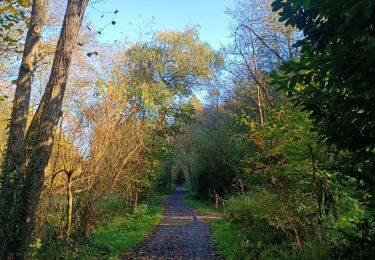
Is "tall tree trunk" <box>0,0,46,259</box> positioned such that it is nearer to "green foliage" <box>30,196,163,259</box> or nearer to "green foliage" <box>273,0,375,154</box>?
"green foliage" <box>30,196,163,259</box>

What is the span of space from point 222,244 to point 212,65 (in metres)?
20.1

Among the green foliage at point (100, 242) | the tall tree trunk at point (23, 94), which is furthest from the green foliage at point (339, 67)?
the green foliage at point (100, 242)

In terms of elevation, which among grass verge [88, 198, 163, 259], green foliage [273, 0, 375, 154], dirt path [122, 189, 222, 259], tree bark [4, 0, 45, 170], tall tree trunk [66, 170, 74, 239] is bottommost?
dirt path [122, 189, 222, 259]

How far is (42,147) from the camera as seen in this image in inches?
302

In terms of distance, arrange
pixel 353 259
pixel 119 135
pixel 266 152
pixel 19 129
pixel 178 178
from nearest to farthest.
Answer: pixel 353 259
pixel 19 129
pixel 266 152
pixel 119 135
pixel 178 178

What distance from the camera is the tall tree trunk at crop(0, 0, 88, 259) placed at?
24.5 ft

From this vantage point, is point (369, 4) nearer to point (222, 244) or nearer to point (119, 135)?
point (222, 244)

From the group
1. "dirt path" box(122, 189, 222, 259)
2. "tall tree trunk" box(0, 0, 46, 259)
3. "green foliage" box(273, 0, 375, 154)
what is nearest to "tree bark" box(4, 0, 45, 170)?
"tall tree trunk" box(0, 0, 46, 259)

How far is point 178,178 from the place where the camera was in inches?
3268

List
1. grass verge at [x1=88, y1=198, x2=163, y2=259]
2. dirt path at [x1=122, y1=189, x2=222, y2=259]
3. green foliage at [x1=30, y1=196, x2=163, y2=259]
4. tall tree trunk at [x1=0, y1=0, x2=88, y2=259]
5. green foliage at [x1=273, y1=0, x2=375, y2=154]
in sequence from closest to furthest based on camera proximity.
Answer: green foliage at [x1=273, y1=0, x2=375, y2=154] < tall tree trunk at [x1=0, y1=0, x2=88, y2=259] < green foliage at [x1=30, y1=196, x2=163, y2=259] < dirt path at [x1=122, y1=189, x2=222, y2=259] < grass verge at [x1=88, y1=198, x2=163, y2=259]

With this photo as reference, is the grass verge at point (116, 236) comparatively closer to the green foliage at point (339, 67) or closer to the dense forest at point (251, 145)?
the dense forest at point (251, 145)

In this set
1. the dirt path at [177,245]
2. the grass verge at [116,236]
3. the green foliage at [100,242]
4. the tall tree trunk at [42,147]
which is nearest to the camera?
the tall tree trunk at [42,147]

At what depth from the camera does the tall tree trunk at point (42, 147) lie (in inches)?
293

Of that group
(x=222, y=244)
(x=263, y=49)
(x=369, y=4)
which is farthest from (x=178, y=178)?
(x=369, y=4)
